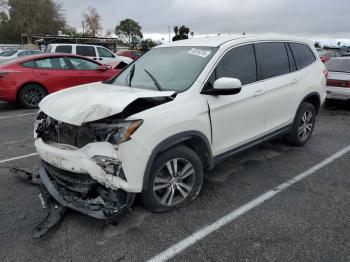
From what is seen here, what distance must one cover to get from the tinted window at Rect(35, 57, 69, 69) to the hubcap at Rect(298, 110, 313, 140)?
6944 millimetres

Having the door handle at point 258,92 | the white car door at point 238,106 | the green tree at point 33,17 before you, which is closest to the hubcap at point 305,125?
the white car door at point 238,106

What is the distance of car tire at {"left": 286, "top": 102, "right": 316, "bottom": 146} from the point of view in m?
5.11

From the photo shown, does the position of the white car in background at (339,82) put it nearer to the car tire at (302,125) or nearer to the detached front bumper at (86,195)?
the car tire at (302,125)

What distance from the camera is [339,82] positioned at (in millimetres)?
8016

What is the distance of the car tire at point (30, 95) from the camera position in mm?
8820

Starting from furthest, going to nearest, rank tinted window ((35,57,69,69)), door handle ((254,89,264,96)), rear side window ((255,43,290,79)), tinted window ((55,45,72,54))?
tinted window ((55,45,72,54)) → tinted window ((35,57,69,69)) → rear side window ((255,43,290,79)) → door handle ((254,89,264,96))

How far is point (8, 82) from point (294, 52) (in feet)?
23.4

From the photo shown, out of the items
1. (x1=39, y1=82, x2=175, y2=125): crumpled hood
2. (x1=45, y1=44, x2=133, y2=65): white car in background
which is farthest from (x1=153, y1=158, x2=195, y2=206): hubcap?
(x1=45, y1=44, x2=133, y2=65): white car in background

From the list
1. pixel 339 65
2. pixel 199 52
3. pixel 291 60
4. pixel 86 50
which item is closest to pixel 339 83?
pixel 339 65

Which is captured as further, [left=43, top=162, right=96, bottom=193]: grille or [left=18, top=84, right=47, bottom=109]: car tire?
[left=18, top=84, right=47, bottom=109]: car tire

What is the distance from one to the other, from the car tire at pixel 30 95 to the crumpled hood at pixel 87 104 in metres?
5.87

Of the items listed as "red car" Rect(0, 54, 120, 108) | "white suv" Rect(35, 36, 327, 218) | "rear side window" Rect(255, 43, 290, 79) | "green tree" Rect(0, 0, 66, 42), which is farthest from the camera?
"green tree" Rect(0, 0, 66, 42)

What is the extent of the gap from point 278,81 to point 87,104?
2746 mm

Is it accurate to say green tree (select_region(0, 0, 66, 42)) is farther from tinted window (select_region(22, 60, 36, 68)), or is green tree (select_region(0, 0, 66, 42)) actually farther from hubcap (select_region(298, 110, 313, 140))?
hubcap (select_region(298, 110, 313, 140))
